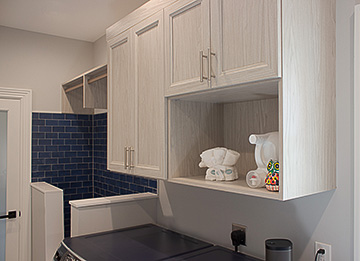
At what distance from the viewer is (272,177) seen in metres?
1.19

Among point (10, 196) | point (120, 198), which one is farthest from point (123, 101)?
point (10, 196)

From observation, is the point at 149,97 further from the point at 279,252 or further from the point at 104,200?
the point at 279,252

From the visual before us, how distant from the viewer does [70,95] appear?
3.48 m

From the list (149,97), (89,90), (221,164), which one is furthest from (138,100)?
(89,90)

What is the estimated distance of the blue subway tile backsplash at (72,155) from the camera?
3316mm

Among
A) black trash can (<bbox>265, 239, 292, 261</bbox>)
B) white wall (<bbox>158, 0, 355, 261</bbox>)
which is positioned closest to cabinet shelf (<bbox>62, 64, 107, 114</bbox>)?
white wall (<bbox>158, 0, 355, 261</bbox>)

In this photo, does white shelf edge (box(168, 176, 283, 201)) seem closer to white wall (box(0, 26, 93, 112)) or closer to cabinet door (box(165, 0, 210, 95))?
cabinet door (box(165, 0, 210, 95))

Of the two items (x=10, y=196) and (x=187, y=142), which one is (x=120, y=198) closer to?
(x=187, y=142)

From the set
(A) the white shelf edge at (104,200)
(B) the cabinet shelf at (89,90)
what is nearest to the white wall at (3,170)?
(B) the cabinet shelf at (89,90)

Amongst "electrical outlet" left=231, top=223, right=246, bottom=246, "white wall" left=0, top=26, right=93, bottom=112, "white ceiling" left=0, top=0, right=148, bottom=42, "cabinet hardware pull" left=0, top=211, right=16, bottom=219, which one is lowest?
"cabinet hardware pull" left=0, top=211, right=16, bottom=219

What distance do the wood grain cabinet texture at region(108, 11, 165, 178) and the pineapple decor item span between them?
641 millimetres

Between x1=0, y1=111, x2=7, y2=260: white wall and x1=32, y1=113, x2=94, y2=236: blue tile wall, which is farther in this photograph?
x1=32, y1=113, x2=94, y2=236: blue tile wall

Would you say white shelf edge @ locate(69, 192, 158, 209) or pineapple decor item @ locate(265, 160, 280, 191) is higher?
pineapple decor item @ locate(265, 160, 280, 191)

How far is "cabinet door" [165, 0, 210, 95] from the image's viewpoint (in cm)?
142
